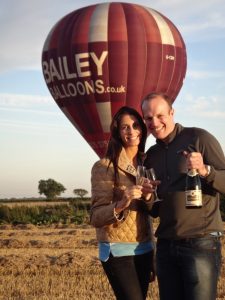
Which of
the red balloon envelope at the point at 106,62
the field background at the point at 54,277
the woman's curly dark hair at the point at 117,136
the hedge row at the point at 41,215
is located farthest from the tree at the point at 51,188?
the woman's curly dark hair at the point at 117,136

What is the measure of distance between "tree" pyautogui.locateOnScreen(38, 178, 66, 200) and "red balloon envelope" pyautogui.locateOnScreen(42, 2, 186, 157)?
69197mm

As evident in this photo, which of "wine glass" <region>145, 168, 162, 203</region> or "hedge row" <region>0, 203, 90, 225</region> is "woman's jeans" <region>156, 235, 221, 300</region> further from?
"hedge row" <region>0, 203, 90, 225</region>

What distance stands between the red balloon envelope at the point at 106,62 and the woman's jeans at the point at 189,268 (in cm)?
1779

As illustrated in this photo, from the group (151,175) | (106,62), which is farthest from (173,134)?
(106,62)

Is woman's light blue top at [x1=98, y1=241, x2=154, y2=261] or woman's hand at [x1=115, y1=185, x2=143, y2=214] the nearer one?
woman's hand at [x1=115, y1=185, x2=143, y2=214]

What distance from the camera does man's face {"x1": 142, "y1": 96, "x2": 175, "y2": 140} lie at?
4371 mm

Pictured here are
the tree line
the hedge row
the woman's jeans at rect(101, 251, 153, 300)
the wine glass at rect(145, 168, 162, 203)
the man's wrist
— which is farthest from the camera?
the tree line

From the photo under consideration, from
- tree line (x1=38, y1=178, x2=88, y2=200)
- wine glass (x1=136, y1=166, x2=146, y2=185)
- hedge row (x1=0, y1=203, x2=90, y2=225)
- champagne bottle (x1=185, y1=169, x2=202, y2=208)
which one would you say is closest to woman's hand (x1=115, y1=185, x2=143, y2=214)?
wine glass (x1=136, y1=166, x2=146, y2=185)

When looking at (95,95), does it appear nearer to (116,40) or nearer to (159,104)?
(116,40)

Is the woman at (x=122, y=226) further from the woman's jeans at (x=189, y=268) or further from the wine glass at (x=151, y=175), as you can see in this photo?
the woman's jeans at (x=189, y=268)

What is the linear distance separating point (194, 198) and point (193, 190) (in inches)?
2.4

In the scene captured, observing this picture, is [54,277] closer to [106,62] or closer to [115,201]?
[115,201]

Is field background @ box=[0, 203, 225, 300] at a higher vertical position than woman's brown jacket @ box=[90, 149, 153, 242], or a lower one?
lower

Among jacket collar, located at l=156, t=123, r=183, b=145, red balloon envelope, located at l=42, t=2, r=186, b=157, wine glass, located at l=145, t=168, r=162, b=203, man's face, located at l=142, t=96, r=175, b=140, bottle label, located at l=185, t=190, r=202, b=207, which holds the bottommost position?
bottle label, located at l=185, t=190, r=202, b=207
